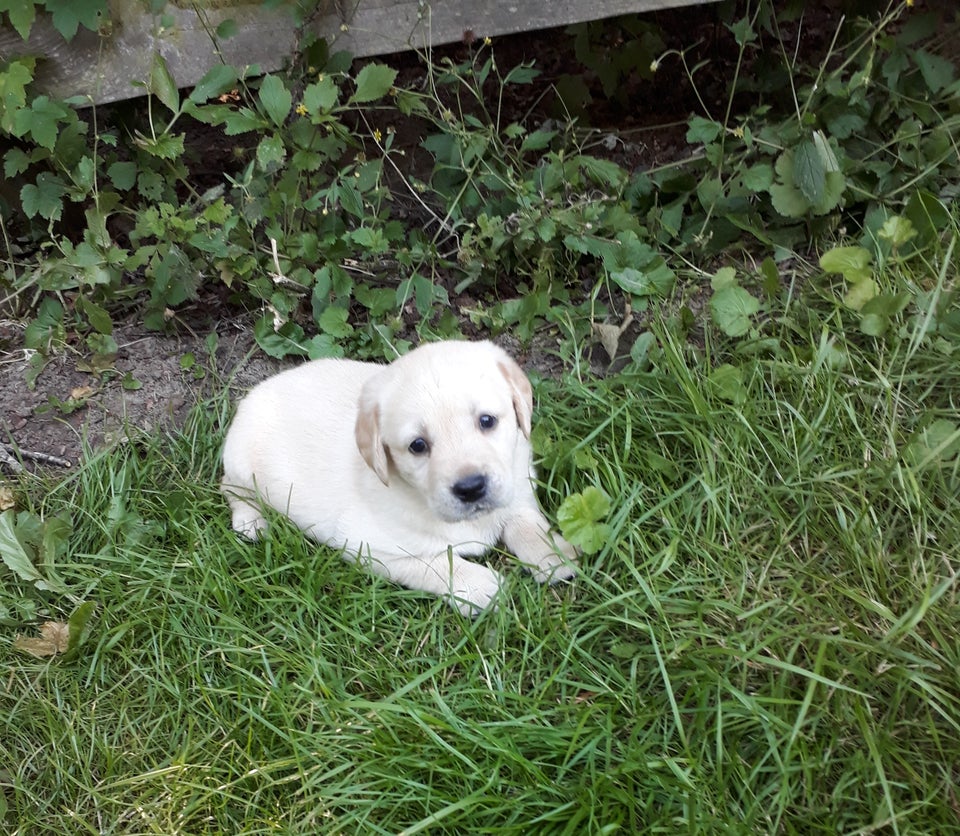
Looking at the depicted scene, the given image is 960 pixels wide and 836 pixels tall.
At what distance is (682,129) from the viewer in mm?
4203

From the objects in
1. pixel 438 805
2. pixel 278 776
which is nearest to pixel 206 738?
pixel 278 776

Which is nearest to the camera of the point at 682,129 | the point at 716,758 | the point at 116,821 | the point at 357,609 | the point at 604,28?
the point at 716,758

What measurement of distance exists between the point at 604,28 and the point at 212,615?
123 inches

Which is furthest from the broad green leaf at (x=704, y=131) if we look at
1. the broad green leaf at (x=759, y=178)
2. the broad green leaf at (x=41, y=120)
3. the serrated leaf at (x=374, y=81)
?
the broad green leaf at (x=41, y=120)

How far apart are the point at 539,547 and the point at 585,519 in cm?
26

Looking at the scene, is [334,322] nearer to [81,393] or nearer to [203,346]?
[203,346]

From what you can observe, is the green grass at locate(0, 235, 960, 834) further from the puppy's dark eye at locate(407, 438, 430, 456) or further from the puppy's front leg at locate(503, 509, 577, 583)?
the puppy's dark eye at locate(407, 438, 430, 456)

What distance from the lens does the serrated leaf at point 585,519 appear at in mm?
2473

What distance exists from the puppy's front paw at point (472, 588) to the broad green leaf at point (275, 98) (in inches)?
73.1

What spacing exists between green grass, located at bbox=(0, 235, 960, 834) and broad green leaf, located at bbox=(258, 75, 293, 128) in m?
1.49

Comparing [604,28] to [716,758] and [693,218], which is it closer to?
[693,218]

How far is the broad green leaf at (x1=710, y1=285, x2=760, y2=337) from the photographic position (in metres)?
2.85

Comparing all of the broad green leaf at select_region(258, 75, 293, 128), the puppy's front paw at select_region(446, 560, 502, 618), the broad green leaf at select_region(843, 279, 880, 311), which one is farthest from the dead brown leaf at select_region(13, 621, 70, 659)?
the broad green leaf at select_region(843, 279, 880, 311)

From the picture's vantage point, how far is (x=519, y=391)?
253cm
